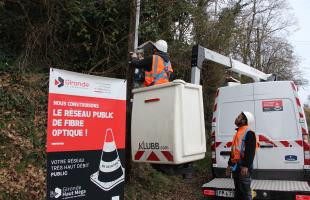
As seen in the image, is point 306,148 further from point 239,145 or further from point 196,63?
point 196,63

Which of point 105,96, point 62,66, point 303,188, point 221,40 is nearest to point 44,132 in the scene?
point 62,66

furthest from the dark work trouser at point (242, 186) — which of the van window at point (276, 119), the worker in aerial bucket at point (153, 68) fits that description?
the worker in aerial bucket at point (153, 68)

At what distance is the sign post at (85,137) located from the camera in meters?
3.73

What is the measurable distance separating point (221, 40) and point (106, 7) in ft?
15.7

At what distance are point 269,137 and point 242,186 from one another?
1487 mm

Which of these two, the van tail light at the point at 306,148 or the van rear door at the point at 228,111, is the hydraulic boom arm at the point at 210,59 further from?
the van tail light at the point at 306,148

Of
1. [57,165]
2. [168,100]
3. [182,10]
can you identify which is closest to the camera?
[57,165]

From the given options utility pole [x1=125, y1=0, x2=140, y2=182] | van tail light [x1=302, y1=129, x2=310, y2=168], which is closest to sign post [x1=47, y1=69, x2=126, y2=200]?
utility pole [x1=125, y1=0, x2=140, y2=182]

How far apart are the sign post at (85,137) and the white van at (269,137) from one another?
10.3 feet

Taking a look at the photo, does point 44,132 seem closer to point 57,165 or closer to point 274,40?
point 57,165

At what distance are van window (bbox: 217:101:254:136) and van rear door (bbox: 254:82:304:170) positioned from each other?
222 millimetres

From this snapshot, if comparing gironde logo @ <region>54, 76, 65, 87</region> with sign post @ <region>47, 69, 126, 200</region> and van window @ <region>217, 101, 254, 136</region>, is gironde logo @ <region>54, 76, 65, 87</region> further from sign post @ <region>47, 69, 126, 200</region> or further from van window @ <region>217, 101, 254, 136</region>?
van window @ <region>217, 101, 254, 136</region>

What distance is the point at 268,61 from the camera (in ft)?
112

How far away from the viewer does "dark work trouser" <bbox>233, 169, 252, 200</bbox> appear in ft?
20.1
